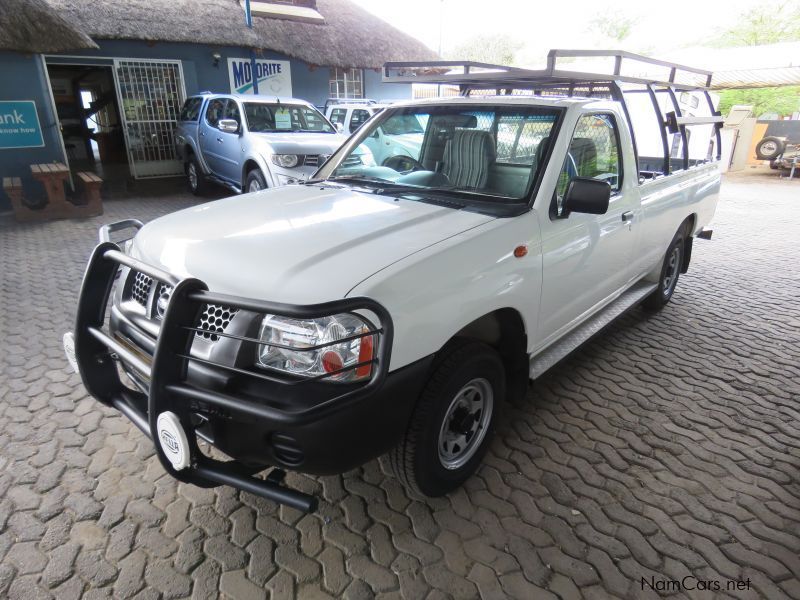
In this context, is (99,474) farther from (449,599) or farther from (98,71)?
(98,71)

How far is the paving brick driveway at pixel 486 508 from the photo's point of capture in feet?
7.37

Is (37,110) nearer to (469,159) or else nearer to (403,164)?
(403,164)

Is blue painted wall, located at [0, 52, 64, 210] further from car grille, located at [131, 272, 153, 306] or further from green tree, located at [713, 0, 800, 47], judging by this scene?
green tree, located at [713, 0, 800, 47]

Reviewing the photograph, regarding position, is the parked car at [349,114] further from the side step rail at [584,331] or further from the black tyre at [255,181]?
the side step rail at [584,331]

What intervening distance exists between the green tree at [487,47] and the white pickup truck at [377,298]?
67.9 metres

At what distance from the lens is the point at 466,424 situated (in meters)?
2.67

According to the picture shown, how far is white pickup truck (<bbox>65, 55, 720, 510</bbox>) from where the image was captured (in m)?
1.93

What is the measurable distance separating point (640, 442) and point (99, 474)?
3.15m

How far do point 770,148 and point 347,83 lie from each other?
1429 centimetres

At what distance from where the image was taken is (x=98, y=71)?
1561 cm

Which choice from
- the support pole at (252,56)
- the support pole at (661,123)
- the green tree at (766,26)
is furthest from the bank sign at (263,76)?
the green tree at (766,26)

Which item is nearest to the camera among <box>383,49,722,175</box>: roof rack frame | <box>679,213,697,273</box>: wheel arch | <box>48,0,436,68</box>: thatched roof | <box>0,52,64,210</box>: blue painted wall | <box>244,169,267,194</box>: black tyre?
<box>383,49,722,175</box>: roof rack frame

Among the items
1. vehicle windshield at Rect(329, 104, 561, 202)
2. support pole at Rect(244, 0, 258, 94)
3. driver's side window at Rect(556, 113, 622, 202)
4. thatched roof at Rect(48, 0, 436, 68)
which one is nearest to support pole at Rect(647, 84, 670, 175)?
driver's side window at Rect(556, 113, 622, 202)

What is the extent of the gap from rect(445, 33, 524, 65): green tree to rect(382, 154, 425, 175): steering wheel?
67.6 metres
